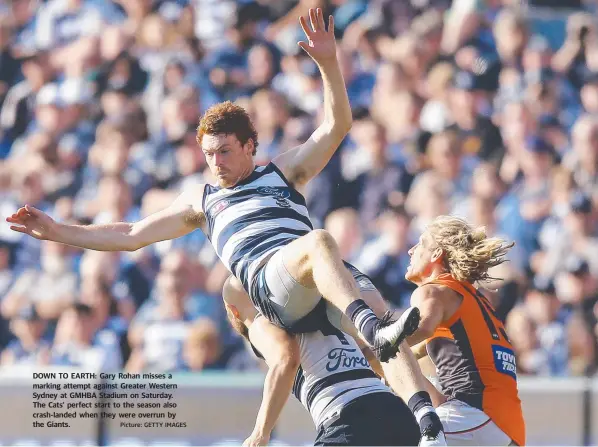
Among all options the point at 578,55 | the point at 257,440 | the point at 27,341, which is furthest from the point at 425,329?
the point at 578,55

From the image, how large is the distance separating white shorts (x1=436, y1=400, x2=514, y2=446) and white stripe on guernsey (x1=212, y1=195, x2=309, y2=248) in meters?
1.25

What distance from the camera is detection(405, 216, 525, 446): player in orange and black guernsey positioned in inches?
240

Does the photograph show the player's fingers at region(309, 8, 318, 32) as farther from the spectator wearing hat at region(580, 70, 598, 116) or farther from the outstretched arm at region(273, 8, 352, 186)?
the spectator wearing hat at region(580, 70, 598, 116)

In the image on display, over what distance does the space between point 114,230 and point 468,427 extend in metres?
2.15

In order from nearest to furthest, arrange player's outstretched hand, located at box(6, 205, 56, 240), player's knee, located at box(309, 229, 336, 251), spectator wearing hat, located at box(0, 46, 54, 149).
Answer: player's knee, located at box(309, 229, 336, 251)
player's outstretched hand, located at box(6, 205, 56, 240)
spectator wearing hat, located at box(0, 46, 54, 149)

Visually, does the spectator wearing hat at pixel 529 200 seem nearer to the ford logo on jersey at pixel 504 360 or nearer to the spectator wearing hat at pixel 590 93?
the spectator wearing hat at pixel 590 93

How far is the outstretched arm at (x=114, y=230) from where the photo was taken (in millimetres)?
6672

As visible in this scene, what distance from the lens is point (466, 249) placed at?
6359 mm

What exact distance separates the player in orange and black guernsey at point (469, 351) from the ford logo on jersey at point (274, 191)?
0.83 meters

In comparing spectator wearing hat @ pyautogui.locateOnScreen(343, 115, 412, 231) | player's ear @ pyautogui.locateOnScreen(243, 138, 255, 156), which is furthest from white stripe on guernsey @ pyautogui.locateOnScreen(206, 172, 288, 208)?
spectator wearing hat @ pyautogui.locateOnScreen(343, 115, 412, 231)

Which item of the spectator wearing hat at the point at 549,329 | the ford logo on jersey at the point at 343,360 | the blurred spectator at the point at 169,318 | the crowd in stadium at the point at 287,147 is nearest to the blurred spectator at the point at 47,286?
the crowd in stadium at the point at 287,147

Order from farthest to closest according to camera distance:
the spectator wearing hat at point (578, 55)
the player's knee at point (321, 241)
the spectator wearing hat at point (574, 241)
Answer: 1. the spectator wearing hat at point (578, 55)
2. the spectator wearing hat at point (574, 241)
3. the player's knee at point (321, 241)

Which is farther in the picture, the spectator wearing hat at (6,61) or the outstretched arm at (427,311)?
the spectator wearing hat at (6,61)

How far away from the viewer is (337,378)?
622 cm
